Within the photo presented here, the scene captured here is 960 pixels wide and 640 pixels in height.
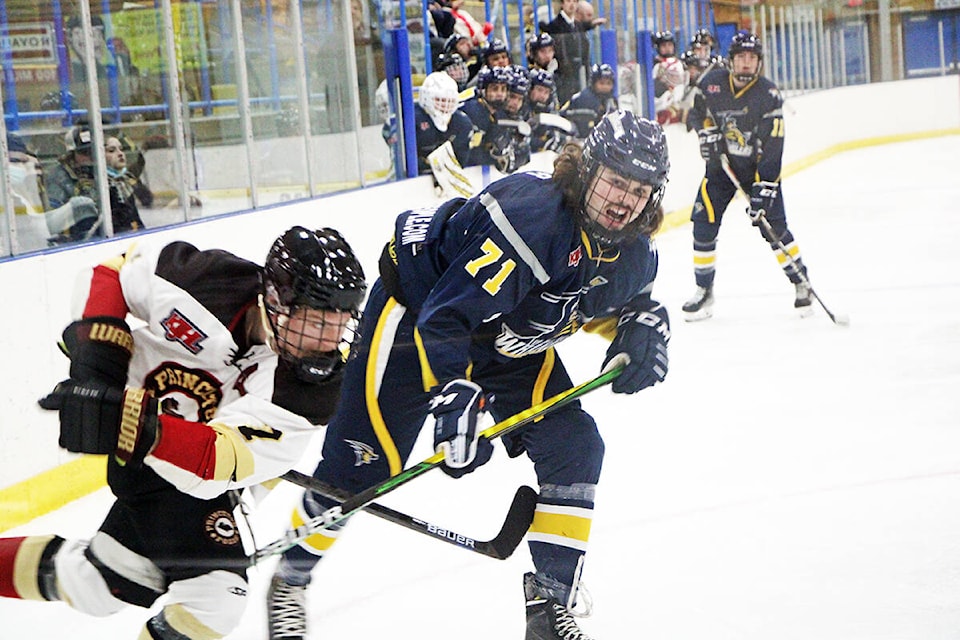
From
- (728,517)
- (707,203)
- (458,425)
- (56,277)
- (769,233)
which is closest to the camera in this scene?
(458,425)

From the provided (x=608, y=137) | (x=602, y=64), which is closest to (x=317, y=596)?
(x=608, y=137)

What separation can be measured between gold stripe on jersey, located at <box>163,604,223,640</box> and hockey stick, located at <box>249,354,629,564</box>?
20cm

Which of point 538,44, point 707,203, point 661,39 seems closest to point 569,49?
point 538,44

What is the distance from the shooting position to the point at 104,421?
1465mm

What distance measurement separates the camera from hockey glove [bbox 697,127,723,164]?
5.19 metres

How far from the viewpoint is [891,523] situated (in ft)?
8.38

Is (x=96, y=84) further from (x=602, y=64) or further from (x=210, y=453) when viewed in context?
(x=602, y=64)

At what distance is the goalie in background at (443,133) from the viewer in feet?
17.5

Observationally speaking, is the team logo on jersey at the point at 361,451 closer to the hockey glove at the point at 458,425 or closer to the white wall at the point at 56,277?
the hockey glove at the point at 458,425

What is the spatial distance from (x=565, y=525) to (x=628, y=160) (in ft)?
1.97

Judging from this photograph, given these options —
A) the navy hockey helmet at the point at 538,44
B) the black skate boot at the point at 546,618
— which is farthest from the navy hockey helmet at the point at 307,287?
the navy hockey helmet at the point at 538,44

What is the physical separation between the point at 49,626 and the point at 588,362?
1.19 m

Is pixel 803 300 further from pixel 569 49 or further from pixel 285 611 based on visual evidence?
pixel 285 611

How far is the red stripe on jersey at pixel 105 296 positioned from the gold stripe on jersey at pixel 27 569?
313 mm
